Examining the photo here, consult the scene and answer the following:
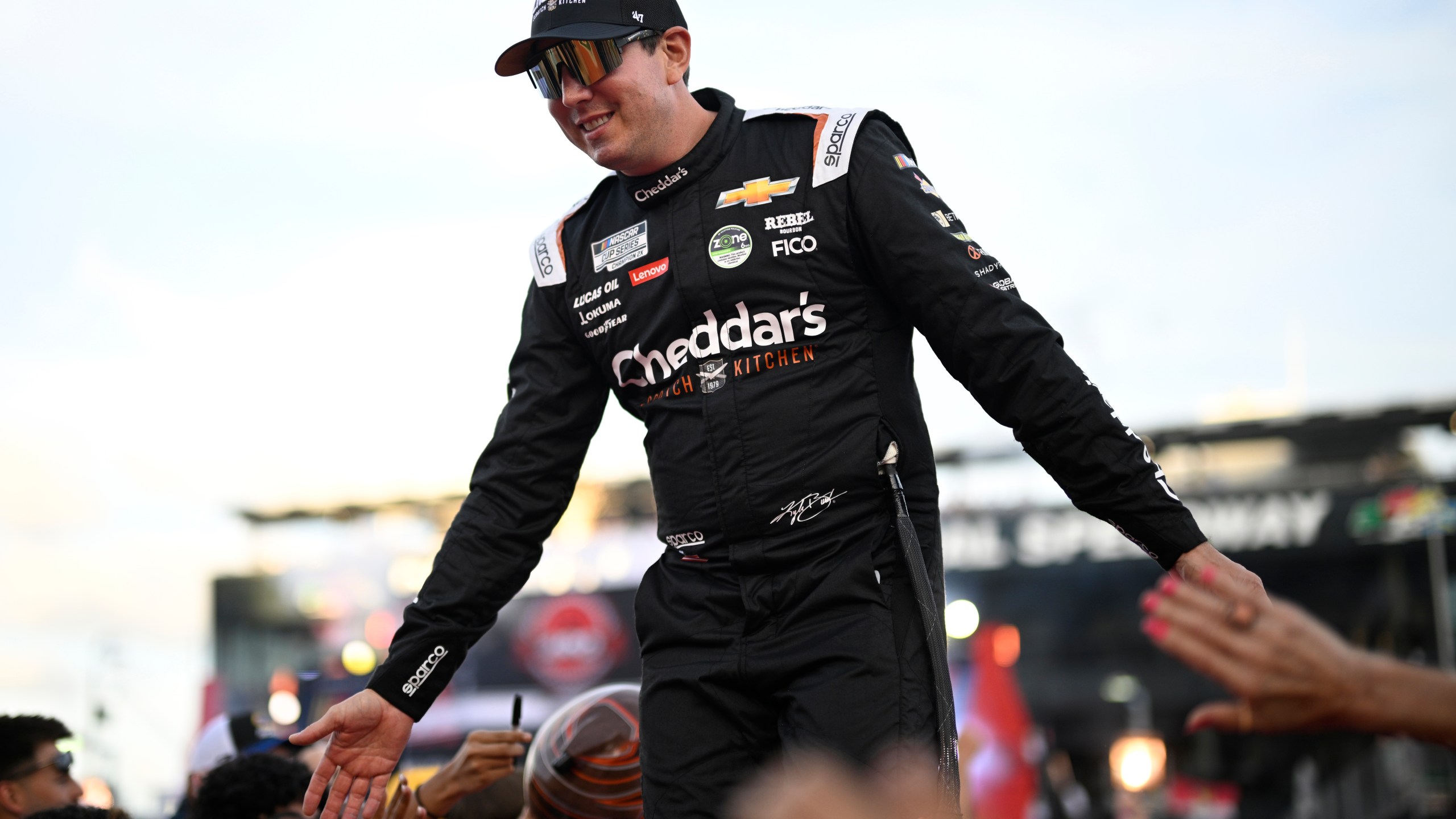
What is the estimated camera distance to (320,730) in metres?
2.87

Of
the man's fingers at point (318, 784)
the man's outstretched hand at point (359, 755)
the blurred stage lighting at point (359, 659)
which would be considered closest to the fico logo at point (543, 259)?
the man's outstretched hand at point (359, 755)

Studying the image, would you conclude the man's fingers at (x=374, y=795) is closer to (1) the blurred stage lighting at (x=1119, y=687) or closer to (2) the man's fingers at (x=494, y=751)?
(2) the man's fingers at (x=494, y=751)

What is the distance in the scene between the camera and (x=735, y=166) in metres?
2.97

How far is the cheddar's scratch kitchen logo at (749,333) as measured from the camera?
2.81 meters

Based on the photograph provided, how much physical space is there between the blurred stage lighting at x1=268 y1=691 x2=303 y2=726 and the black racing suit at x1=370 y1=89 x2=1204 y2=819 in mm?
3059

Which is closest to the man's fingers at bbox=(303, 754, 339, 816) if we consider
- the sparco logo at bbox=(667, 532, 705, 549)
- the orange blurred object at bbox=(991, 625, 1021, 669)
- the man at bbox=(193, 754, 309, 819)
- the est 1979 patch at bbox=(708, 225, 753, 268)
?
the sparco logo at bbox=(667, 532, 705, 549)

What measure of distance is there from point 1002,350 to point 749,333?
522 mm

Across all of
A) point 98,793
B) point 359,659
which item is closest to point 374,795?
point 98,793

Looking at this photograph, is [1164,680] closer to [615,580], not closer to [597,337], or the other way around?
[615,580]

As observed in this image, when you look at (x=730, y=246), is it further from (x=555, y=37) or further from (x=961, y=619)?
(x=961, y=619)

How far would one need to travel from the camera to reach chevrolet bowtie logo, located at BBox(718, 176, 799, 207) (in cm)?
289

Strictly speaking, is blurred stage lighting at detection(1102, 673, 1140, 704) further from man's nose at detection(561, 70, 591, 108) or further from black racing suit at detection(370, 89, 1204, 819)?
man's nose at detection(561, 70, 591, 108)

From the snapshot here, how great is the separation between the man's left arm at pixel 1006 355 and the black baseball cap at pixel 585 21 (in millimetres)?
549

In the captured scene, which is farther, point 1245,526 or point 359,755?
point 1245,526
